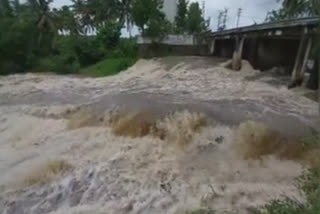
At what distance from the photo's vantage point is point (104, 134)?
9.48 meters

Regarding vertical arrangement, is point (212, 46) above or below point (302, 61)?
below

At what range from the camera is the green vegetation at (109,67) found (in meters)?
25.4

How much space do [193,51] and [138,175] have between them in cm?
2107

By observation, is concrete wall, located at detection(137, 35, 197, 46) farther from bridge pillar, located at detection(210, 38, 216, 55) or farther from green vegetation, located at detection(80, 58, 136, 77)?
bridge pillar, located at detection(210, 38, 216, 55)

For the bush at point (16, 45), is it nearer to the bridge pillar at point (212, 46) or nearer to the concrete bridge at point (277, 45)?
the bridge pillar at point (212, 46)

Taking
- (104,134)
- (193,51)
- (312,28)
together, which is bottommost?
(193,51)

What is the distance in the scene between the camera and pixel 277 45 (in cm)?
2080

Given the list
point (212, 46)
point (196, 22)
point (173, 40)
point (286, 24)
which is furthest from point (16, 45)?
point (286, 24)

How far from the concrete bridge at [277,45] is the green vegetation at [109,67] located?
5.35 metres

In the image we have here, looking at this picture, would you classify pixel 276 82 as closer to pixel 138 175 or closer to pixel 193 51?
pixel 138 175

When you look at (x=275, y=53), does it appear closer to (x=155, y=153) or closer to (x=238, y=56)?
(x=238, y=56)

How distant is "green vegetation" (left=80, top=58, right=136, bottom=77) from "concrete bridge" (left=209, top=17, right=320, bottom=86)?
17.6ft

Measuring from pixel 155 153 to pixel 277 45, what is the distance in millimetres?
13734

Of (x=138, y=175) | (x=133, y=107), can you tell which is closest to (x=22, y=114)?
(x=133, y=107)
